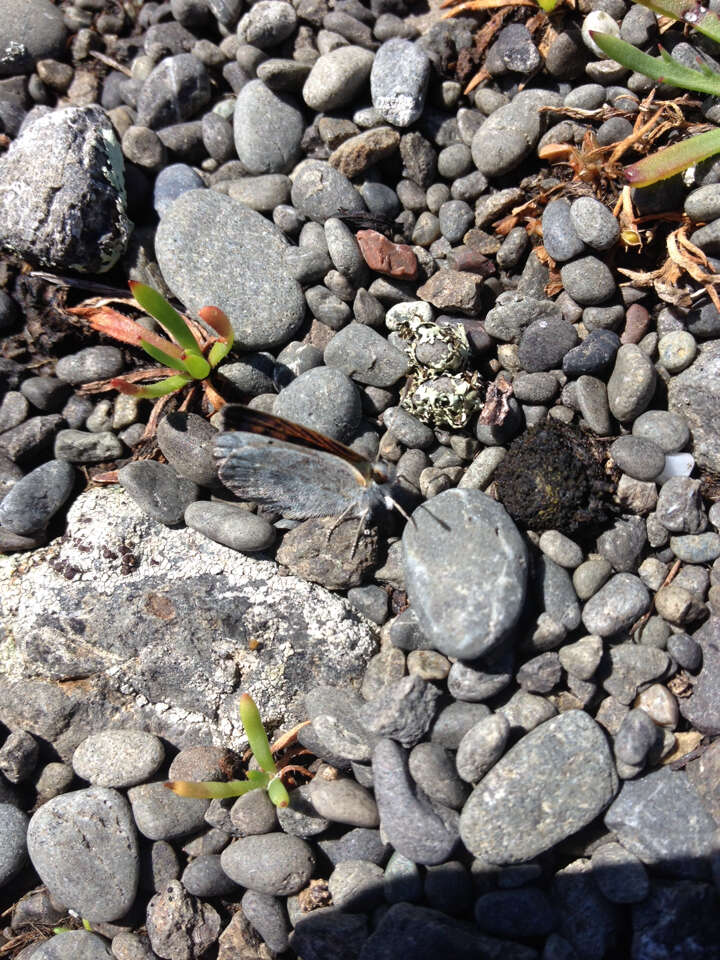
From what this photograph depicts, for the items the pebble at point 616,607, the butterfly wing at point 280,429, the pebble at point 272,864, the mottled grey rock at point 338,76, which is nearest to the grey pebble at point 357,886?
the pebble at point 272,864

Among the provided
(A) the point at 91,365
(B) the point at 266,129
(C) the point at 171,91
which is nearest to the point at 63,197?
(A) the point at 91,365

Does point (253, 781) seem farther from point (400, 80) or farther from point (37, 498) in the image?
point (400, 80)

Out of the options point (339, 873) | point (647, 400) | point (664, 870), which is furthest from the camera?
point (647, 400)

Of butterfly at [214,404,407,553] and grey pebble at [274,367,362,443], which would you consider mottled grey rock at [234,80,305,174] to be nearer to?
grey pebble at [274,367,362,443]

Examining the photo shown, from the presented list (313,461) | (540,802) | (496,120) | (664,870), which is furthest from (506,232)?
(664,870)

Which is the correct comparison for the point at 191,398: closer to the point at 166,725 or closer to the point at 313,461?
the point at 313,461

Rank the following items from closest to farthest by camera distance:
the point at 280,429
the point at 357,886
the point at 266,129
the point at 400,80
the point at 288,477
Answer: the point at 280,429 → the point at 357,886 → the point at 288,477 → the point at 400,80 → the point at 266,129

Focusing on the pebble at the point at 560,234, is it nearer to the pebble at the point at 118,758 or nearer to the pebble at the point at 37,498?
the pebble at the point at 37,498
